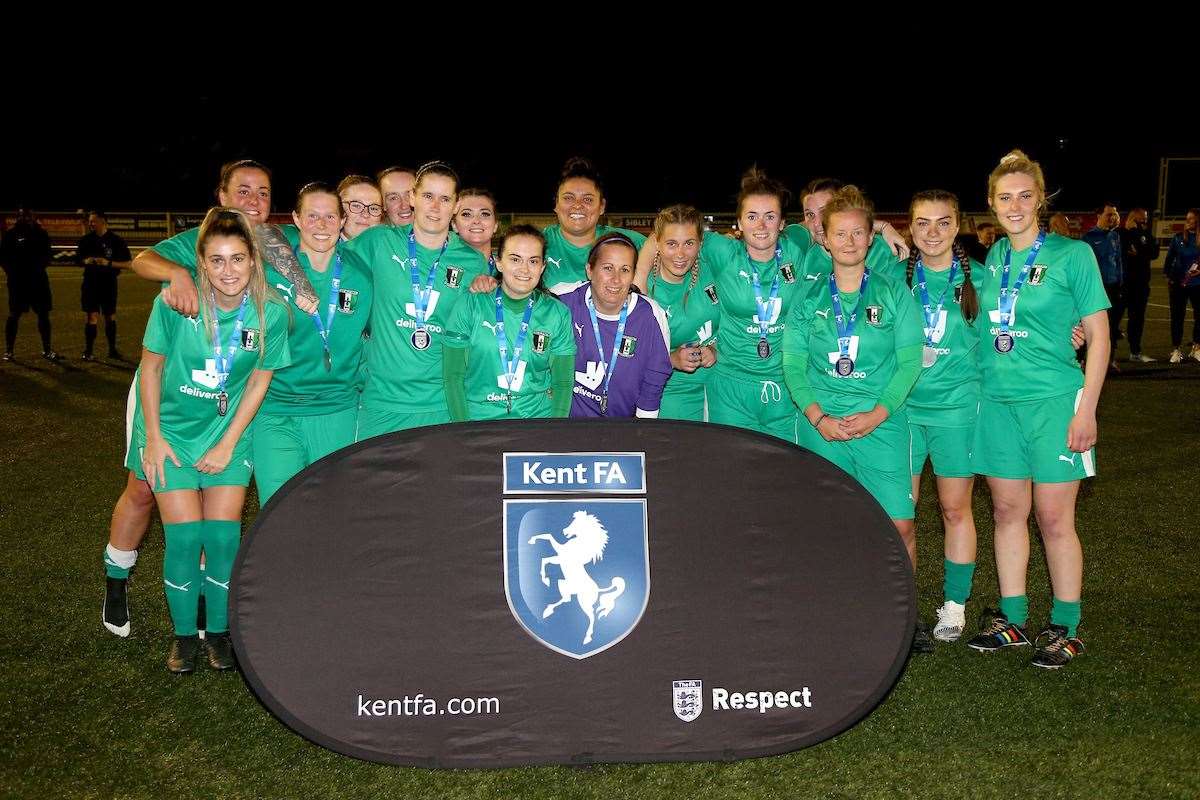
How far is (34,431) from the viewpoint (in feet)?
27.2

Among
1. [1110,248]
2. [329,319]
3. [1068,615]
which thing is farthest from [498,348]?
[1110,248]

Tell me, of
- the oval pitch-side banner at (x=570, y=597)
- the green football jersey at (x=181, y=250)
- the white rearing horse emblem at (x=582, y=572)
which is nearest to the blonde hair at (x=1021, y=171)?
the oval pitch-side banner at (x=570, y=597)

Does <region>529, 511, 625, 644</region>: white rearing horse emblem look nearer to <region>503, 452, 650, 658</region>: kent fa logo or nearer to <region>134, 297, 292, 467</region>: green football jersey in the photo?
<region>503, 452, 650, 658</region>: kent fa logo

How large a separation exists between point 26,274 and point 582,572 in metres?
11.3

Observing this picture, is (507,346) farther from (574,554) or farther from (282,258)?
(574,554)

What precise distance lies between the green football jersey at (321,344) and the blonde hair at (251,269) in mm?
216

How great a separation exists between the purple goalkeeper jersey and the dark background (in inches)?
1234

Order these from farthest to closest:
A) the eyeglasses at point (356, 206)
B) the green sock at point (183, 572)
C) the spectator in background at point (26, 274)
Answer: the spectator in background at point (26, 274) < the eyeglasses at point (356, 206) < the green sock at point (183, 572)

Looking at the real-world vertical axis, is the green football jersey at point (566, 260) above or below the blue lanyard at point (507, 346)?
above

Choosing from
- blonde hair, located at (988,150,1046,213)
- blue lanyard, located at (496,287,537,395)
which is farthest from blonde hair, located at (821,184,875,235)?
blue lanyard, located at (496,287,537,395)

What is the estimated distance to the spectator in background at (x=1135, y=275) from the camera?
12.3 m

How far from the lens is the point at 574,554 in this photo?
2953 millimetres

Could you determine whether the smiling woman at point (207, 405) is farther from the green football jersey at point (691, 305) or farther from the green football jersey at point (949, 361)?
the green football jersey at point (949, 361)

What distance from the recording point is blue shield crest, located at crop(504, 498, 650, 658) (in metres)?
2.96
